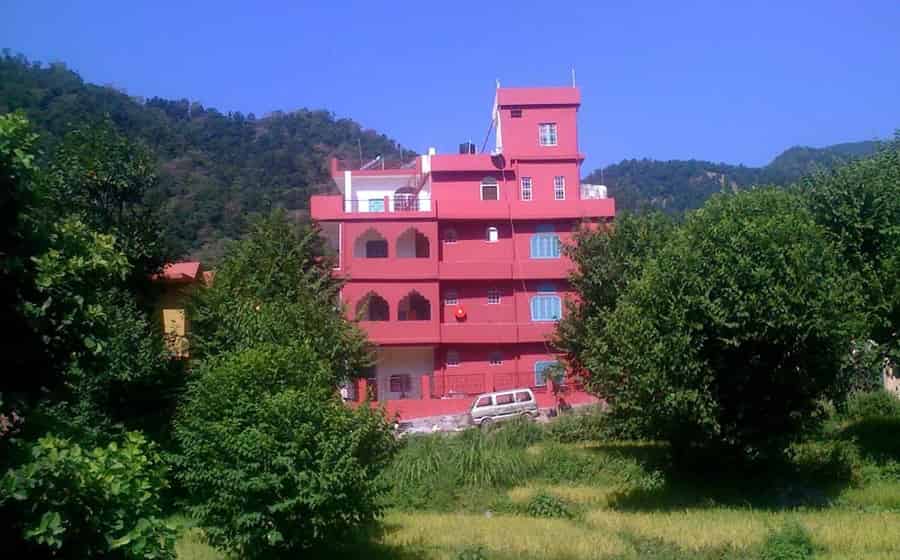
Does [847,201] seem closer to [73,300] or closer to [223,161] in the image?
[73,300]

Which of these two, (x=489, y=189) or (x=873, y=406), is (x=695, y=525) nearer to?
(x=873, y=406)

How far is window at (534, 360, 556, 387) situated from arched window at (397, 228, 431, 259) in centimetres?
808

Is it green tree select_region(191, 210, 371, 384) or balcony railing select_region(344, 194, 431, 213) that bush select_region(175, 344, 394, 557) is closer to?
green tree select_region(191, 210, 371, 384)

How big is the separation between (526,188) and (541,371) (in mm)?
9899

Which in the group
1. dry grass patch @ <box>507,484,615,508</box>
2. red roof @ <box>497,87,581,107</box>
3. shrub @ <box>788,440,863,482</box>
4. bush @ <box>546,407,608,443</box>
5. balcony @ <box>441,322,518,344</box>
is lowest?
dry grass patch @ <box>507,484,615,508</box>

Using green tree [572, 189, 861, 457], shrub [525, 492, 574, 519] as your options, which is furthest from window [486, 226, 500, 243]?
shrub [525, 492, 574, 519]

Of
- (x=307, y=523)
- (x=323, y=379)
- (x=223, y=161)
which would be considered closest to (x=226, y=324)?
(x=323, y=379)

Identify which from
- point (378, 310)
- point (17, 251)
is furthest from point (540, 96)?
point (17, 251)

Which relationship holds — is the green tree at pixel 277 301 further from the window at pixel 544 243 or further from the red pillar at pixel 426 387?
the window at pixel 544 243

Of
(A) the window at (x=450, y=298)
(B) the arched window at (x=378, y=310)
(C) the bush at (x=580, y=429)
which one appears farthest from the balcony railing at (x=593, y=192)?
(C) the bush at (x=580, y=429)

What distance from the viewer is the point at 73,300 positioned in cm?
696

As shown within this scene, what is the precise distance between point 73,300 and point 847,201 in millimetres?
22304

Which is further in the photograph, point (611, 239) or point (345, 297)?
point (345, 297)

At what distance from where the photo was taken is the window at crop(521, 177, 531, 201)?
4734 cm
